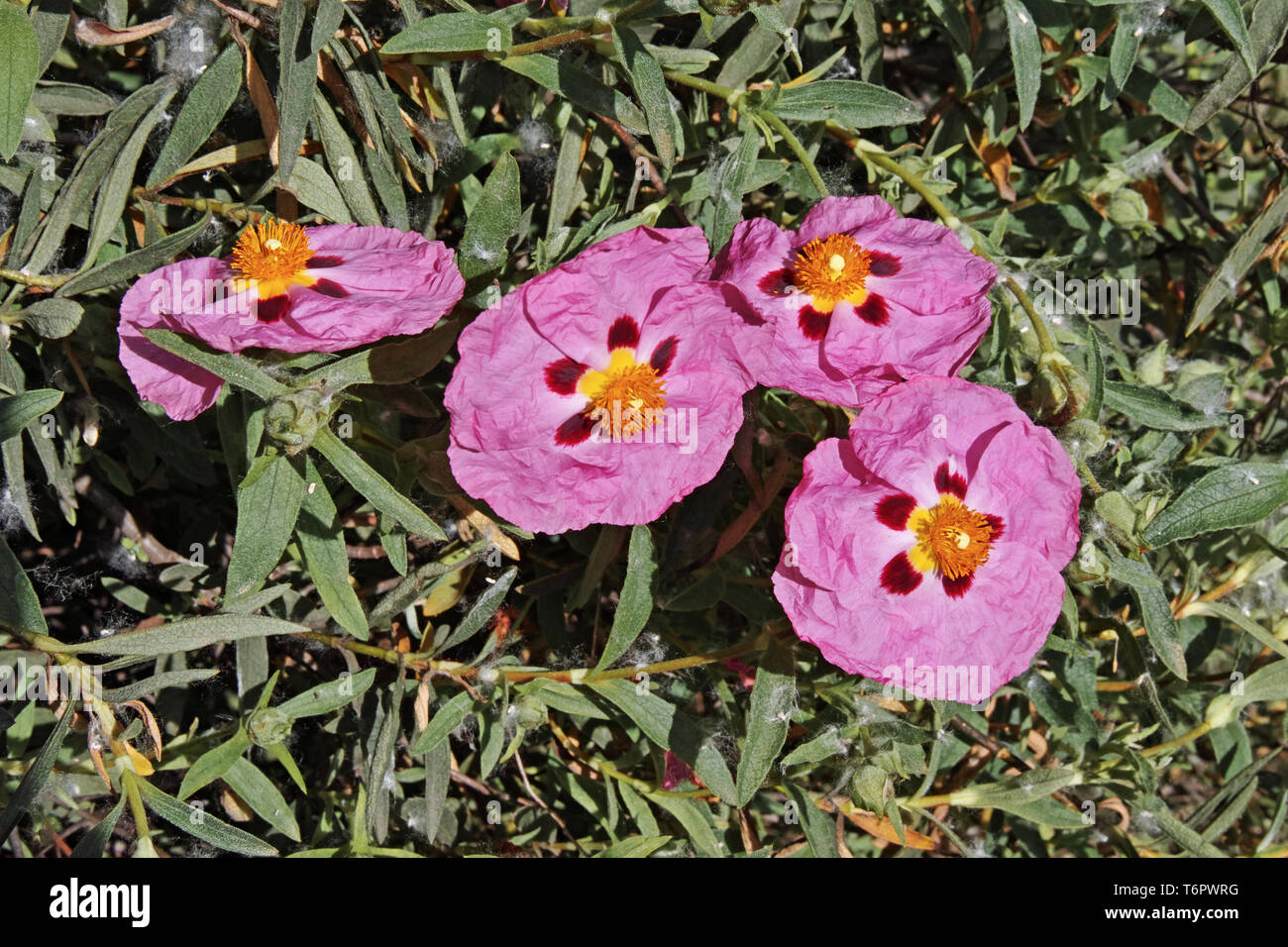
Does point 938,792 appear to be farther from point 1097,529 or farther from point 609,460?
point 609,460

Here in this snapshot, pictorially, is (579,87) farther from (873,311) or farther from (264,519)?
(264,519)

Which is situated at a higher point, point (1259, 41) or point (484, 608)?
point (1259, 41)

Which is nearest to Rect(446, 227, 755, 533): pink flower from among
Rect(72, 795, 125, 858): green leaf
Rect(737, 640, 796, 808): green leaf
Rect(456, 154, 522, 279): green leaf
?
Rect(456, 154, 522, 279): green leaf

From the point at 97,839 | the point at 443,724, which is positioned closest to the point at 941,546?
the point at 443,724

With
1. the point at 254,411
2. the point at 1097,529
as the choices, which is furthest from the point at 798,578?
the point at 254,411

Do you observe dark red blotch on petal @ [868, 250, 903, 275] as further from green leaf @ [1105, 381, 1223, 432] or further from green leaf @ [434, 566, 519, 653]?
green leaf @ [434, 566, 519, 653]
